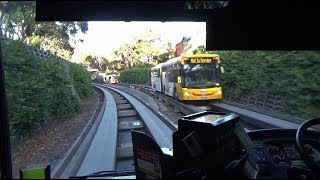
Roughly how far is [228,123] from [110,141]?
1.50 meters

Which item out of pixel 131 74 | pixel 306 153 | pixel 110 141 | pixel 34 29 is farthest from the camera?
pixel 131 74

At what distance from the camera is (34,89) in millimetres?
2639

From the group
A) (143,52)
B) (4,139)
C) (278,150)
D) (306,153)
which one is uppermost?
(143,52)

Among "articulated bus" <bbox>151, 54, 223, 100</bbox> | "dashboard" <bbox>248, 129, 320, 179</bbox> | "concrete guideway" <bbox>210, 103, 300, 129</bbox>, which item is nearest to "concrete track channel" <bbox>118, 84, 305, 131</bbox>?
"concrete guideway" <bbox>210, 103, 300, 129</bbox>

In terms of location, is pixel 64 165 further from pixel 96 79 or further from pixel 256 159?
pixel 256 159

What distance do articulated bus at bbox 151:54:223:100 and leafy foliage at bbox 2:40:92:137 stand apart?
1016mm

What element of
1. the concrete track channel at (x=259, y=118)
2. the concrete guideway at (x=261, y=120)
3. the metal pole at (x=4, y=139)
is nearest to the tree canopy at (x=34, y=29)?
the metal pole at (x=4, y=139)

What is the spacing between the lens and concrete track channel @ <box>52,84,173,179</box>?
2330 millimetres

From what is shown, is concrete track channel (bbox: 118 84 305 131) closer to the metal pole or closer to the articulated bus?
the articulated bus

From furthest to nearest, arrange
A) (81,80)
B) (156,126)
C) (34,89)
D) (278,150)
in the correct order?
(156,126) < (81,80) < (278,150) < (34,89)

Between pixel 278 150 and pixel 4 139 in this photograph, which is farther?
pixel 278 150

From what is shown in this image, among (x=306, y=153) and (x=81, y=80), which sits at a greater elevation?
(x=81, y=80)

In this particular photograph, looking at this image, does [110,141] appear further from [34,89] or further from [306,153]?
[306,153]

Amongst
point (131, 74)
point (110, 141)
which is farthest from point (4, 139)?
point (131, 74)
